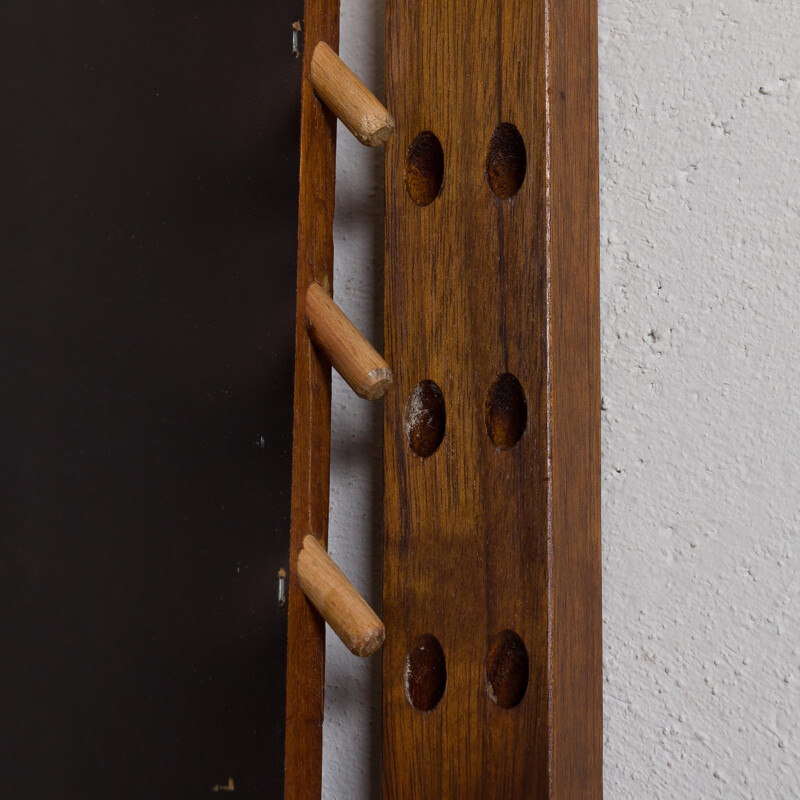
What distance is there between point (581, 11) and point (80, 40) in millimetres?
222

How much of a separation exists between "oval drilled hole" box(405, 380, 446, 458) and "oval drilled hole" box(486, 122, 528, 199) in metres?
0.10

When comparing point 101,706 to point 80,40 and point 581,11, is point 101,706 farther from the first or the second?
point 581,11

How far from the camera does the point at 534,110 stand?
1.24 feet

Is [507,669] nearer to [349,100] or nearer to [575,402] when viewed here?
[575,402]

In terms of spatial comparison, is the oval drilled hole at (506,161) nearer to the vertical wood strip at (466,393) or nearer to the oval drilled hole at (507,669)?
the vertical wood strip at (466,393)

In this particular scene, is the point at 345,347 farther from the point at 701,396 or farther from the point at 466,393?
the point at 701,396

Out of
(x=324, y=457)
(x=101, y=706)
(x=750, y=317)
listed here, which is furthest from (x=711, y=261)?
(x=101, y=706)

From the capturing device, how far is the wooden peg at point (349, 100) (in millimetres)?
405

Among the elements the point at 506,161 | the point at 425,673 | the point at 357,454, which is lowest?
the point at 425,673

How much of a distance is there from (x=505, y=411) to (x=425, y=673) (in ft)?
0.42

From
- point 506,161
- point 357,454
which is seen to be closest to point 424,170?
point 506,161

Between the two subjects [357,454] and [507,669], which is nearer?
[507,669]

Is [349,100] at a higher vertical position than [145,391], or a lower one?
higher

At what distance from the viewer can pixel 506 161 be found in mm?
396
